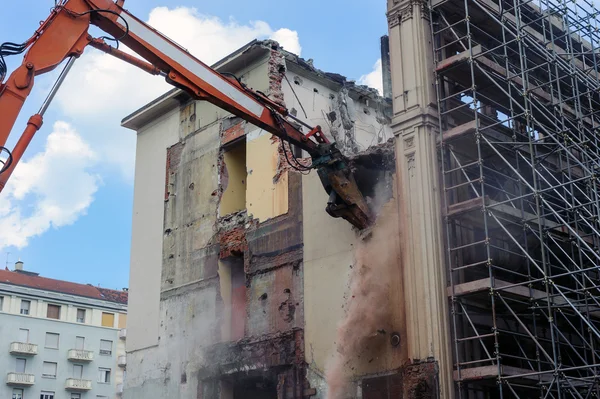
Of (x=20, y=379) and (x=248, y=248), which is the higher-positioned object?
(x=20, y=379)

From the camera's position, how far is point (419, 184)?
595 inches

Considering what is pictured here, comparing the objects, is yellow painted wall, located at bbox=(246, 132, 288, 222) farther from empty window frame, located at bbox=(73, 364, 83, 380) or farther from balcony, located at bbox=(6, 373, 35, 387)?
empty window frame, located at bbox=(73, 364, 83, 380)

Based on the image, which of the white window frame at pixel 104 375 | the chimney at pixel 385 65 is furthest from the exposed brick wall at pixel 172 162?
the white window frame at pixel 104 375

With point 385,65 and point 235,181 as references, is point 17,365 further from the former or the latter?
point 385,65

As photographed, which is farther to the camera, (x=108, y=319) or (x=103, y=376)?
(x=108, y=319)

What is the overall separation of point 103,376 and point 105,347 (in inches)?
78.6

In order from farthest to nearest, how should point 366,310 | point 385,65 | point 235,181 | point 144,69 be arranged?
point 385,65 → point 235,181 → point 366,310 → point 144,69

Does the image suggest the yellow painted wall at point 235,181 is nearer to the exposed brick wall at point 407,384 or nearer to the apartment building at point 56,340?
the exposed brick wall at point 407,384

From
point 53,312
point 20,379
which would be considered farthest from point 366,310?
point 53,312

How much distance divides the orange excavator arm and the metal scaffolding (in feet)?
7.09

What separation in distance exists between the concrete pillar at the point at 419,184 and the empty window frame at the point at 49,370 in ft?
138

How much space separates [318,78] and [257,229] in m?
4.63

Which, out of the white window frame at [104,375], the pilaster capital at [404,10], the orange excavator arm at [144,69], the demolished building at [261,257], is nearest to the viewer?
the orange excavator arm at [144,69]

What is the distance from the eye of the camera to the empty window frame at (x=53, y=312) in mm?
53213
